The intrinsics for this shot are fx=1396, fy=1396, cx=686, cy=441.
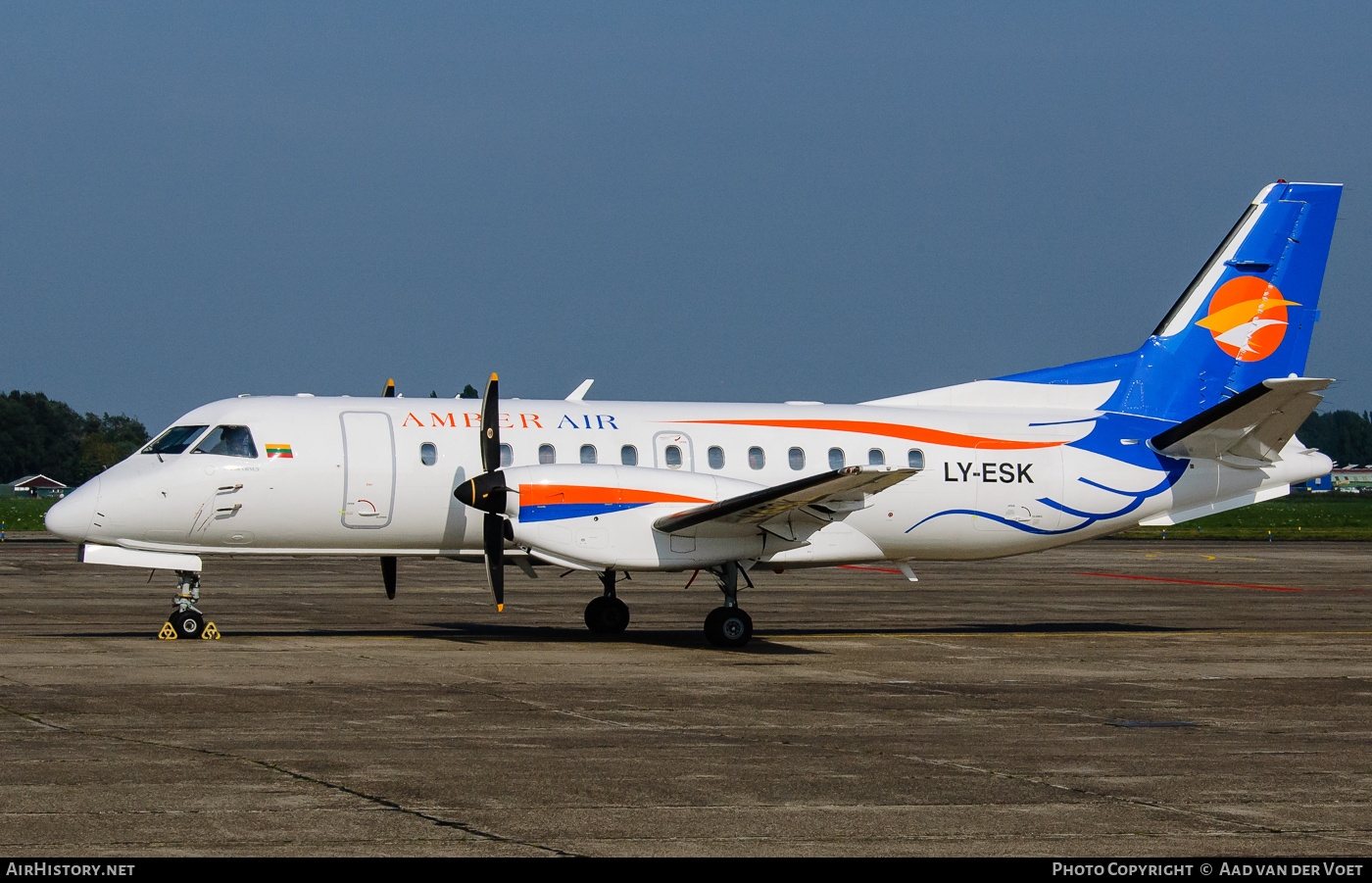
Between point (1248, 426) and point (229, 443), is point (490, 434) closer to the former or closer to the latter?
point (229, 443)

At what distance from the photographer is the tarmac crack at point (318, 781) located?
792 centimetres

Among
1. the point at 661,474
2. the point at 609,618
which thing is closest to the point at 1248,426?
the point at 661,474

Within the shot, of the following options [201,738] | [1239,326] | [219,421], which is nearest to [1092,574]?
[1239,326]

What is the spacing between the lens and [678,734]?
1166cm

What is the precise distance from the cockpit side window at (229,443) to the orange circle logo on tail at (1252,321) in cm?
1466

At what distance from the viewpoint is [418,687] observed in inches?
559

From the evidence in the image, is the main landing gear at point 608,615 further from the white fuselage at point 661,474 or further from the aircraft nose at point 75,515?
the aircraft nose at point 75,515

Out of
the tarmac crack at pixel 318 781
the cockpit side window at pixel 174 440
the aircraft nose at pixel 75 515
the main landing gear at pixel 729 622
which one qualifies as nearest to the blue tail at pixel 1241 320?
the main landing gear at pixel 729 622

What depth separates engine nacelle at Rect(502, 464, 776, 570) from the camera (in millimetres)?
17500

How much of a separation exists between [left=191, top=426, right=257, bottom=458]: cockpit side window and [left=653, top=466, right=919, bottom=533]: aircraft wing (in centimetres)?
550

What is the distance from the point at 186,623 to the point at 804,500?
8.27 meters

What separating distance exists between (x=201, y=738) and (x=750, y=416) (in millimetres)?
10897

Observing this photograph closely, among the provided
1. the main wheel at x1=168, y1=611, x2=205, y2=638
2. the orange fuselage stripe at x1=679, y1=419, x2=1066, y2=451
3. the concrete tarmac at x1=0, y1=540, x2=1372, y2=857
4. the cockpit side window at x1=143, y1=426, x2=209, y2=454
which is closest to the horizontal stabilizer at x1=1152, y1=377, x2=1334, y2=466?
the orange fuselage stripe at x1=679, y1=419, x2=1066, y2=451

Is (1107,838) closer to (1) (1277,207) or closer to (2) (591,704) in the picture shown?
(2) (591,704)
